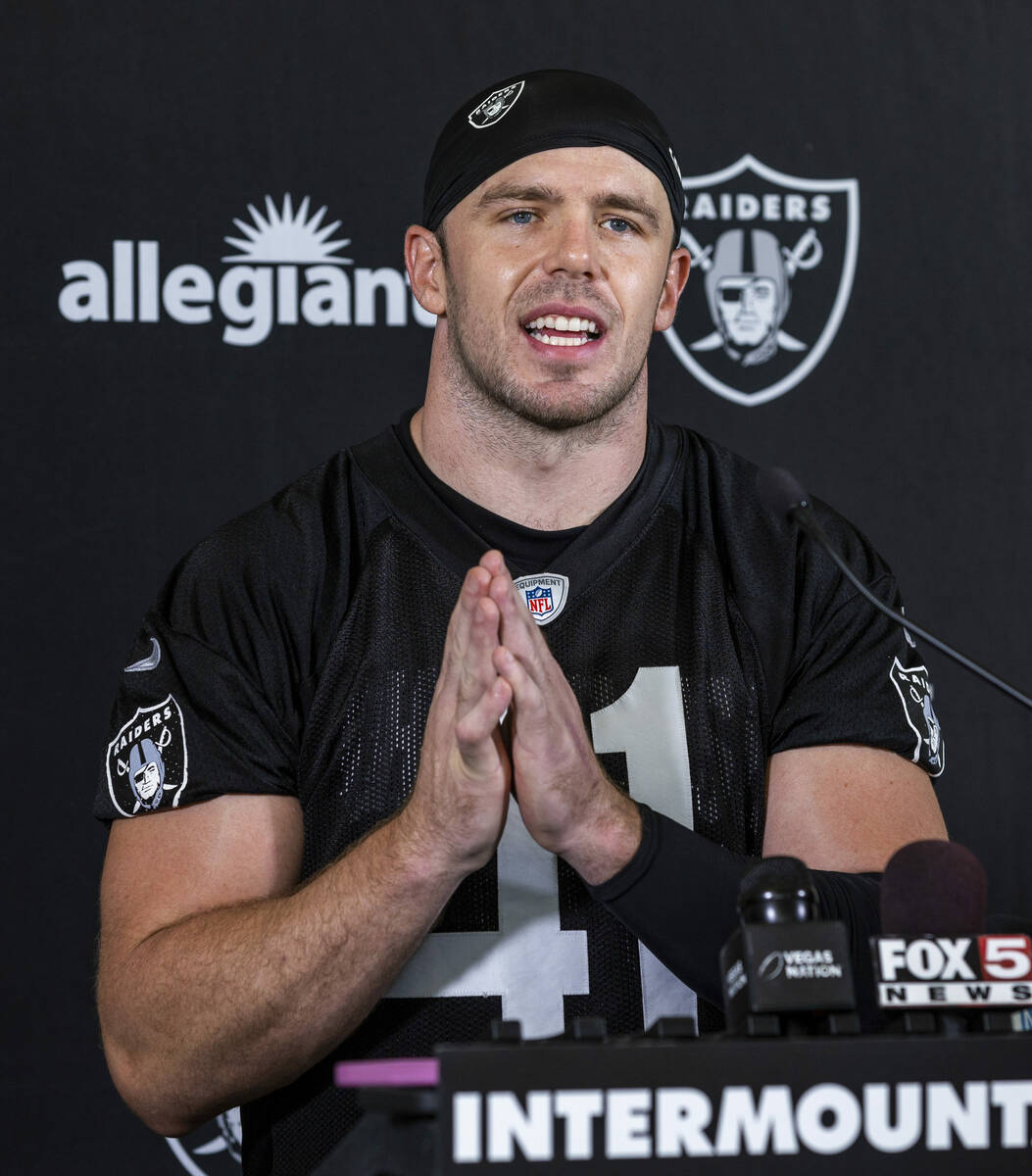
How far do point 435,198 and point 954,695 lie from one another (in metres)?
1.08

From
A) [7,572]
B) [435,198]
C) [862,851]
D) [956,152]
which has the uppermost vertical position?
[956,152]

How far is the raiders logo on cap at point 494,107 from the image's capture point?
175 centimetres

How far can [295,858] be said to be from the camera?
1577 millimetres

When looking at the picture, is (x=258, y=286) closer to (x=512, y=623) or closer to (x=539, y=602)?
(x=539, y=602)

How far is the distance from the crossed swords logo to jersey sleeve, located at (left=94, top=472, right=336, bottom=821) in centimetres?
84

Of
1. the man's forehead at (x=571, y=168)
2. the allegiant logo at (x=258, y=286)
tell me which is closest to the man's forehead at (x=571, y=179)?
the man's forehead at (x=571, y=168)

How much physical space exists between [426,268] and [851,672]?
69cm

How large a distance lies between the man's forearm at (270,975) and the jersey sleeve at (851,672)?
49 centimetres

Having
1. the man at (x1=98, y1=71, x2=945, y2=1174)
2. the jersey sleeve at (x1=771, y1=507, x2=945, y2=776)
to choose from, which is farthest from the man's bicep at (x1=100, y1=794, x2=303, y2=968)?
the jersey sleeve at (x1=771, y1=507, x2=945, y2=776)

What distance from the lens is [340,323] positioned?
2.25 meters

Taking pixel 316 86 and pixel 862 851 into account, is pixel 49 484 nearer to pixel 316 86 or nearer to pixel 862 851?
pixel 316 86

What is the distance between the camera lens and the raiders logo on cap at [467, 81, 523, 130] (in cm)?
175

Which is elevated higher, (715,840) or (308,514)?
(308,514)

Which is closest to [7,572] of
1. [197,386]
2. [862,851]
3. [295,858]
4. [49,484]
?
[49,484]
